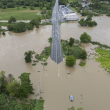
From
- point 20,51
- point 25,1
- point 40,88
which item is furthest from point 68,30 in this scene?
point 25,1

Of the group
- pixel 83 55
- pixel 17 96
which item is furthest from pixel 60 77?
pixel 17 96

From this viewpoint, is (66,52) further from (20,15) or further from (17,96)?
(20,15)

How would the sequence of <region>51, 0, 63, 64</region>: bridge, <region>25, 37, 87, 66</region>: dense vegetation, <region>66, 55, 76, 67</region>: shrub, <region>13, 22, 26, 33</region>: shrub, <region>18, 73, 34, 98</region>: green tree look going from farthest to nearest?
<region>13, 22, 26, 33</region>: shrub, <region>51, 0, 63, 64</region>: bridge, <region>25, 37, 87, 66</region>: dense vegetation, <region>66, 55, 76, 67</region>: shrub, <region>18, 73, 34, 98</region>: green tree

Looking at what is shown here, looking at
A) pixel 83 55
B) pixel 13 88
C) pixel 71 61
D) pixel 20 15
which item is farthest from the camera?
pixel 20 15

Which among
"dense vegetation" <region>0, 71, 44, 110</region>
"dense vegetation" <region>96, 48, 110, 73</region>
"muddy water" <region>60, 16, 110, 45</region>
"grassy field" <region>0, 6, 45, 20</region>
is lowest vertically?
"dense vegetation" <region>0, 71, 44, 110</region>

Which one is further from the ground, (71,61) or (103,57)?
(71,61)

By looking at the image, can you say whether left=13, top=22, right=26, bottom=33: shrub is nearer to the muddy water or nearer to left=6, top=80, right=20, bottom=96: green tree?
the muddy water

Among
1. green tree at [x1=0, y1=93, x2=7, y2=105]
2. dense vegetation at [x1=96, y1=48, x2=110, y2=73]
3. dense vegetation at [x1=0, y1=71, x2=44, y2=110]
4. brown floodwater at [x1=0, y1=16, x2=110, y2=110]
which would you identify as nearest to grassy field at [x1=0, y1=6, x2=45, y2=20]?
brown floodwater at [x1=0, y1=16, x2=110, y2=110]

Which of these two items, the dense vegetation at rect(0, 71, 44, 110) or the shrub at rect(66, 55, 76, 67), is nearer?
the dense vegetation at rect(0, 71, 44, 110)

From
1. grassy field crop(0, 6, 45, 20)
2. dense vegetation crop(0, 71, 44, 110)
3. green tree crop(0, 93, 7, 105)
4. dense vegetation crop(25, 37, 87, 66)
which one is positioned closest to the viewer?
dense vegetation crop(0, 71, 44, 110)

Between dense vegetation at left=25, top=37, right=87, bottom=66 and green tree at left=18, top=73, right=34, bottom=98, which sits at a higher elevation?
dense vegetation at left=25, top=37, right=87, bottom=66
